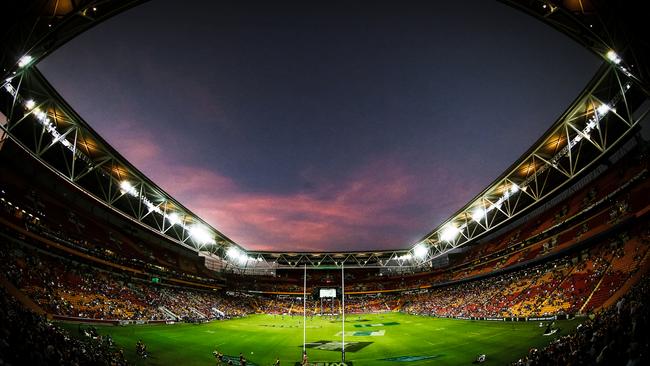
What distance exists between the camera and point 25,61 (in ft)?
46.2

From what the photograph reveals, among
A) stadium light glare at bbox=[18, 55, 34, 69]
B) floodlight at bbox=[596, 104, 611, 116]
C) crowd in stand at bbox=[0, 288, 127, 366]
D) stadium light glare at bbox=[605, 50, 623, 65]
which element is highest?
floodlight at bbox=[596, 104, 611, 116]

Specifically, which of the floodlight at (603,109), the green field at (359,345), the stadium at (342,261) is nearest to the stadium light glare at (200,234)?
the stadium at (342,261)

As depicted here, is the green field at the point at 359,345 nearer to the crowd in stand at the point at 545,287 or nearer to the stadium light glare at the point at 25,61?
the crowd in stand at the point at 545,287

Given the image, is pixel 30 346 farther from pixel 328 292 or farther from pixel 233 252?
pixel 233 252

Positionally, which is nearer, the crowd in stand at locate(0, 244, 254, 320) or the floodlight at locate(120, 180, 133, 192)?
the crowd in stand at locate(0, 244, 254, 320)

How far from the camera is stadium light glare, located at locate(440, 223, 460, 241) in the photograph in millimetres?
64787

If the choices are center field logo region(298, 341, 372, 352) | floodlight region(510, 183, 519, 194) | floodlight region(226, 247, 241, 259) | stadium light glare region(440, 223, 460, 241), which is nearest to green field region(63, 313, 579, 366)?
center field logo region(298, 341, 372, 352)

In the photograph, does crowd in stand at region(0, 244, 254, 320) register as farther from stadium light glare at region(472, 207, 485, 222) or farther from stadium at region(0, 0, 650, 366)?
stadium light glare at region(472, 207, 485, 222)

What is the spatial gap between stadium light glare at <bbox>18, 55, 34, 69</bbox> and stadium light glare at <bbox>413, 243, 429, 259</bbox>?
254 ft

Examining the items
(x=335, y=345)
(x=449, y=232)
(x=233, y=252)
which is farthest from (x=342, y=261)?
(x=233, y=252)

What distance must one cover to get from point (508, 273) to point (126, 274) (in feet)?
212

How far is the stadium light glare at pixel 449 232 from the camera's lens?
2551 inches

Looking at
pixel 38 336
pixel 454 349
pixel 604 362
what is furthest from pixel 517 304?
pixel 38 336

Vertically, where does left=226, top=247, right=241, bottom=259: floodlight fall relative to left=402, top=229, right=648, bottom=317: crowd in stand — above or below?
above
